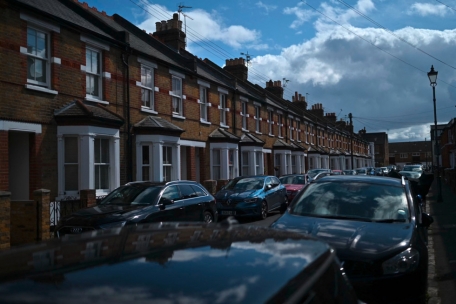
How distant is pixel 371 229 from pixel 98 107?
1242cm

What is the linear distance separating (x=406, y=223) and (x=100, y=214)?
234 inches

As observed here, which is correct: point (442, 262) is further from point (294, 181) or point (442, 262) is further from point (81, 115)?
point (294, 181)

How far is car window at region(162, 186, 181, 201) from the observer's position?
1052cm

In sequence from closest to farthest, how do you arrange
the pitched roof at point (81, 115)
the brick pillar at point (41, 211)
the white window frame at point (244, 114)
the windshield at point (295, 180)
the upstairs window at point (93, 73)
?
the brick pillar at point (41, 211)
the pitched roof at point (81, 115)
the upstairs window at point (93, 73)
the windshield at point (295, 180)
the white window frame at point (244, 114)

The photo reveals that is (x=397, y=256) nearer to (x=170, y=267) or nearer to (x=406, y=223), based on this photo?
(x=406, y=223)

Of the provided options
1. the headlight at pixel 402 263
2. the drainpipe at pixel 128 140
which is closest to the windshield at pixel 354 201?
the headlight at pixel 402 263

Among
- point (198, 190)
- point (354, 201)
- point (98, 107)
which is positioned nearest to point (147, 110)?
point (98, 107)

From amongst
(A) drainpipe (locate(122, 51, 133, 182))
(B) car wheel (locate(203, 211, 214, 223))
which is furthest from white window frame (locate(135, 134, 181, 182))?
(B) car wheel (locate(203, 211, 214, 223))

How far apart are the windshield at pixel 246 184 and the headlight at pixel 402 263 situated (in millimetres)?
11592

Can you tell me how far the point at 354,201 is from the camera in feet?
20.1

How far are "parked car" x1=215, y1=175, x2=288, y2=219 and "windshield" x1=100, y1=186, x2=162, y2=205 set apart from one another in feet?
16.8

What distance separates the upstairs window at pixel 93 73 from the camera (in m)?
15.5

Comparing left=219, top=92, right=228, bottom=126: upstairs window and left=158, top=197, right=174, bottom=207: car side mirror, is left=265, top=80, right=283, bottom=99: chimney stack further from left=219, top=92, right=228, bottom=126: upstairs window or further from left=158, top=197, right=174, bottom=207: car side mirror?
left=158, top=197, right=174, bottom=207: car side mirror

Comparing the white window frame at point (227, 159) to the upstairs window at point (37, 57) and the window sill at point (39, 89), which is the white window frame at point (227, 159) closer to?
the window sill at point (39, 89)
